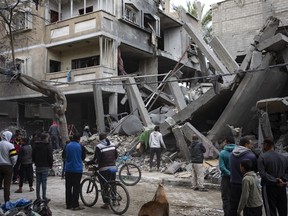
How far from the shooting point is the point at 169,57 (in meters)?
26.5

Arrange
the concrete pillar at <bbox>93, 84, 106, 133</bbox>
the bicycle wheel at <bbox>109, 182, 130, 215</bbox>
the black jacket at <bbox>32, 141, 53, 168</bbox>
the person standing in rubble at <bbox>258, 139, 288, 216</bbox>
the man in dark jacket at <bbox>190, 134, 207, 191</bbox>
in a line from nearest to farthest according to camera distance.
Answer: the person standing in rubble at <bbox>258, 139, 288, 216</bbox> < the bicycle wheel at <bbox>109, 182, 130, 215</bbox> < the black jacket at <bbox>32, 141, 53, 168</bbox> < the man in dark jacket at <bbox>190, 134, 207, 191</bbox> < the concrete pillar at <bbox>93, 84, 106, 133</bbox>

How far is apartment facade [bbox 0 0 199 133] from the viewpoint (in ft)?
67.4

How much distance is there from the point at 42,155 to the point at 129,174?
4.05 meters

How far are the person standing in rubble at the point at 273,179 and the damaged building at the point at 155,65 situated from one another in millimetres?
5779

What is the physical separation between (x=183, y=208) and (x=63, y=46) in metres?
16.7

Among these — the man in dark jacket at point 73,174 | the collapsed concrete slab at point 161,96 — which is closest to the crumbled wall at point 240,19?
the collapsed concrete slab at point 161,96

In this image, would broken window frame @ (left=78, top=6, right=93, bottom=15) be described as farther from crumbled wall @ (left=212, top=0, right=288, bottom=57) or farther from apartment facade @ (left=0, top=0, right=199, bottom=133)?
crumbled wall @ (left=212, top=0, right=288, bottom=57)

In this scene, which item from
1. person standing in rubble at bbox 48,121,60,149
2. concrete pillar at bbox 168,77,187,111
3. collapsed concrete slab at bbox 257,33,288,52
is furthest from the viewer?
person standing in rubble at bbox 48,121,60,149

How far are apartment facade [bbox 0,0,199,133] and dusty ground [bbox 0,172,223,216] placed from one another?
9204 mm

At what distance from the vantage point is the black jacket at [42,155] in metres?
8.25

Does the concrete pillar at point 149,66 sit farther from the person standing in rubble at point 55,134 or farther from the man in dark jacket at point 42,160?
the man in dark jacket at point 42,160

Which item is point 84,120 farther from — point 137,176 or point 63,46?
point 137,176

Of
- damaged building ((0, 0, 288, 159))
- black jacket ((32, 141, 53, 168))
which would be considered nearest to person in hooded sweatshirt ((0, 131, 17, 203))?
black jacket ((32, 141, 53, 168))

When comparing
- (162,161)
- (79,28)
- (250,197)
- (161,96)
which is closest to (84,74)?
(79,28)
